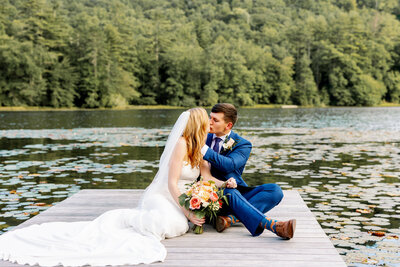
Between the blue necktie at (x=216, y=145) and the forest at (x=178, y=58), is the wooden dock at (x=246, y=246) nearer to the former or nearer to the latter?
the blue necktie at (x=216, y=145)

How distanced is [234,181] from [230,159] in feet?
0.85

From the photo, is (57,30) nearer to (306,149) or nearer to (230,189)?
(306,149)

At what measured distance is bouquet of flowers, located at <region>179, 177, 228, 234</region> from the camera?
15.4ft

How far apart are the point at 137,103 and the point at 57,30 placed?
16483 millimetres

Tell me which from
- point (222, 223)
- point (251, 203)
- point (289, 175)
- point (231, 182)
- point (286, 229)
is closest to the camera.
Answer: point (286, 229)

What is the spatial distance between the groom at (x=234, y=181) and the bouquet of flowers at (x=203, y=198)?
18cm

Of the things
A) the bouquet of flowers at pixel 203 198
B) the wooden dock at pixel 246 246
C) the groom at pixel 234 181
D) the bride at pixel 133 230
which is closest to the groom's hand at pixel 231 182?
the groom at pixel 234 181

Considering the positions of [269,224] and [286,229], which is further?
[269,224]

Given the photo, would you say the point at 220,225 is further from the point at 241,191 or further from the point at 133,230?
the point at 133,230

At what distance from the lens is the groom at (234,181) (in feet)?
15.7

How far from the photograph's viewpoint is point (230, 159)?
16.5 ft

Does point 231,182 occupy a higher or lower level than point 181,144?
lower

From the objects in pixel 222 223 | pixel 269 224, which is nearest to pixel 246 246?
pixel 269 224

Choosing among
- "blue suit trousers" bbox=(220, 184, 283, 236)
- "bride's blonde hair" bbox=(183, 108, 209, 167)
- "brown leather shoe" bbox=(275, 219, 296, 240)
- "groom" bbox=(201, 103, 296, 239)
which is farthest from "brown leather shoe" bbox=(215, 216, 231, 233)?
"bride's blonde hair" bbox=(183, 108, 209, 167)
